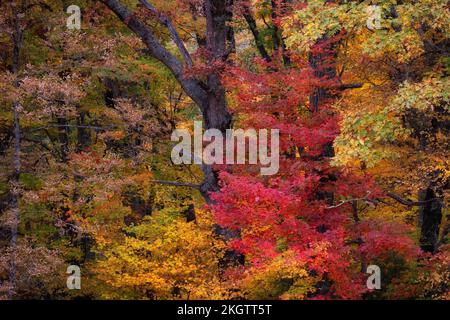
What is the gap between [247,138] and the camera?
15203 millimetres

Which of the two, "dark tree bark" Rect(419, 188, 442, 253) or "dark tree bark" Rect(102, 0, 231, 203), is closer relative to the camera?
"dark tree bark" Rect(102, 0, 231, 203)

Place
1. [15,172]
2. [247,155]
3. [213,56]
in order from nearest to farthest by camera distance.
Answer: [247,155], [15,172], [213,56]

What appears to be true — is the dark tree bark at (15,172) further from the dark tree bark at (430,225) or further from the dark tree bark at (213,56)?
the dark tree bark at (430,225)

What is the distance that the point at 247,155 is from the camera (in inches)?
603

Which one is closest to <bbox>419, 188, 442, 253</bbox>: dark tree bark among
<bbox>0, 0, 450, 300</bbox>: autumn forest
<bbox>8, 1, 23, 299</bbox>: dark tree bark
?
<bbox>0, 0, 450, 300</bbox>: autumn forest

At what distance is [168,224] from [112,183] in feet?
6.53

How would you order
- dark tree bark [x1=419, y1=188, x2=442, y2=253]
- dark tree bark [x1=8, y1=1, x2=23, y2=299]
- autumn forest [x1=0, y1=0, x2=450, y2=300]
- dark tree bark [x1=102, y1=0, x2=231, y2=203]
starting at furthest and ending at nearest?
dark tree bark [x1=419, y1=188, x2=442, y2=253], dark tree bark [x1=102, y1=0, x2=231, y2=203], dark tree bark [x1=8, y1=1, x2=23, y2=299], autumn forest [x1=0, y1=0, x2=450, y2=300]

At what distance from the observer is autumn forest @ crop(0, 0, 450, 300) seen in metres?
12.1

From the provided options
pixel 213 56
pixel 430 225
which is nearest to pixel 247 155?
pixel 213 56

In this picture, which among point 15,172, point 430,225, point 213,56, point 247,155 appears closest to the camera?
point 247,155

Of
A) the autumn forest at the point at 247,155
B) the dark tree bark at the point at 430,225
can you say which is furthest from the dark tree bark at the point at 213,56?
the dark tree bark at the point at 430,225

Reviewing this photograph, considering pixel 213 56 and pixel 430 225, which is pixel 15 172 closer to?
pixel 213 56

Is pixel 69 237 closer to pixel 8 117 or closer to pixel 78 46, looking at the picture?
pixel 8 117

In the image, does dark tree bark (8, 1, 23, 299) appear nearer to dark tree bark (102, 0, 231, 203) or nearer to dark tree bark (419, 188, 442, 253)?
dark tree bark (102, 0, 231, 203)
